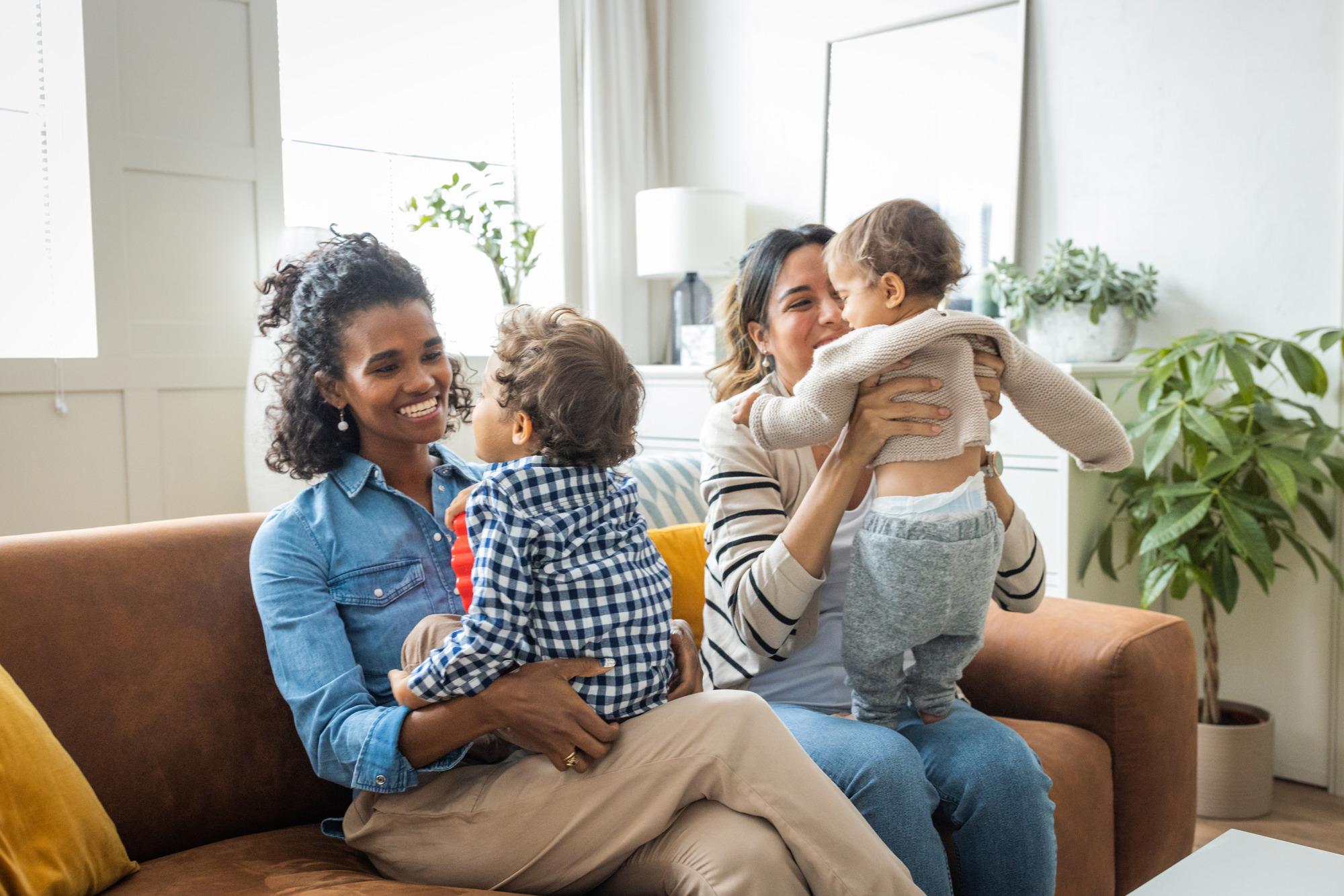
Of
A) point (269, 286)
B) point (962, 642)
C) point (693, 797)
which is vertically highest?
point (269, 286)

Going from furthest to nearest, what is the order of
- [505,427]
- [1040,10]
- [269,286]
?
[1040,10] → [269,286] → [505,427]

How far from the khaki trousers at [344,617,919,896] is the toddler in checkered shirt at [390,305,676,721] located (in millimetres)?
88

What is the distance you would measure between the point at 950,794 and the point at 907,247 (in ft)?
2.30

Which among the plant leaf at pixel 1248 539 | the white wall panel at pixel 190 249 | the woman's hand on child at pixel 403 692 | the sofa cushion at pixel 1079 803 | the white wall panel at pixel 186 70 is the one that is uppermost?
the white wall panel at pixel 186 70

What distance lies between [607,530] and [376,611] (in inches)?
13.7

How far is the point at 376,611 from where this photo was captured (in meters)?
1.41

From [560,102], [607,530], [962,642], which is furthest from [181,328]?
[962,642]

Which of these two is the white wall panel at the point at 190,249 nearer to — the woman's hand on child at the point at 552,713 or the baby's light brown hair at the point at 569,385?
the baby's light brown hair at the point at 569,385

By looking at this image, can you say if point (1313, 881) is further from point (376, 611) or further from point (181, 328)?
point (181, 328)

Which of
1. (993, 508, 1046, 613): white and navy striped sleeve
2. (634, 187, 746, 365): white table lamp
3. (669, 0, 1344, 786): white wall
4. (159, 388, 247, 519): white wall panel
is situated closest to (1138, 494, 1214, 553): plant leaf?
(669, 0, 1344, 786): white wall

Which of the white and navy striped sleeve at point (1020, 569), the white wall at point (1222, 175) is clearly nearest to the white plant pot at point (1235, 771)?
the white wall at point (1222, 175)

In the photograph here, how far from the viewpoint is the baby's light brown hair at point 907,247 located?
1396 millimetres

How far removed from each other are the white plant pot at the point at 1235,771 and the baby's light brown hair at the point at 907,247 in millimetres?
1824

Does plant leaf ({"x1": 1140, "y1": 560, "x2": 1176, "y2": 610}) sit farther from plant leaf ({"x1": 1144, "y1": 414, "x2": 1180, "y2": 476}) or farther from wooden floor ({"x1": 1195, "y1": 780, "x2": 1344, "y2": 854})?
wooden floor ({"x1": 1195, "y1": 780, "x2": 1344, "y2": 854})
